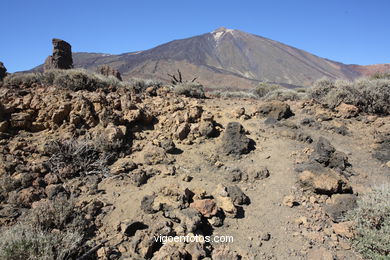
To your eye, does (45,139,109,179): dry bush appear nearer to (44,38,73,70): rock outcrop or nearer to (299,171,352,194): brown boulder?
(299,171,352,194): brown boulder

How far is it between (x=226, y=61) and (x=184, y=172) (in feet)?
247

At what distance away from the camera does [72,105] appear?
429 cm

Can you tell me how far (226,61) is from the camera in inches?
2968

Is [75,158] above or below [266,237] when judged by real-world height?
above

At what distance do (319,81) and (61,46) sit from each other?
11.8 m

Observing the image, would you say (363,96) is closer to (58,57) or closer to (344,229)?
(344,229)

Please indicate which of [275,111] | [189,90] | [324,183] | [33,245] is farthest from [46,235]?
[189,90]

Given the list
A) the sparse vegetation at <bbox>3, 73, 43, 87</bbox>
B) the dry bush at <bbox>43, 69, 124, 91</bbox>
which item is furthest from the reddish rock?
the sparse vegetation at <bbox>3, 73, 43, 87</bbox>

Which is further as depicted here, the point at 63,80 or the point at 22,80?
the point at 22,80

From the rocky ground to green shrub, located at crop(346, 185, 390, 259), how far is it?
0.12m

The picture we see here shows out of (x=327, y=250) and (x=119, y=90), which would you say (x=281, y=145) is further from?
(x=119, y=90)

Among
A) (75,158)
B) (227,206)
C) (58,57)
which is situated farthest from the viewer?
(58,57)

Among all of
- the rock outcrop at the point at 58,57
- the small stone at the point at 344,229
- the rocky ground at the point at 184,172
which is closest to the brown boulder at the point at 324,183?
the rocky ground at the point at 184,172

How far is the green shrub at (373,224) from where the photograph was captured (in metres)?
2.38
